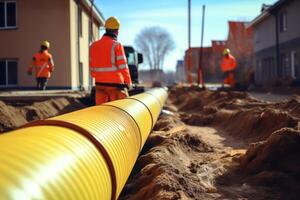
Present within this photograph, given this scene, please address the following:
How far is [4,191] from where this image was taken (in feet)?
6.68

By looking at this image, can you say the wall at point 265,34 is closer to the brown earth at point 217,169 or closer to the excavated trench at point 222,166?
the excavated trench at point 222,166

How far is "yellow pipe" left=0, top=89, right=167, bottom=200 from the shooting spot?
223cm

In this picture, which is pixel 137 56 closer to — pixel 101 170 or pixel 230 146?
pixel 230 146

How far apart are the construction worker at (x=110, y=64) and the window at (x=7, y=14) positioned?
14304mm

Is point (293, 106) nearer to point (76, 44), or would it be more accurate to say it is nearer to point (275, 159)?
point (275, 159)

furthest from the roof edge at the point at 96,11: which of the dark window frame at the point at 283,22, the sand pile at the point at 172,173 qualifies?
the sand pile at the point at 172,173

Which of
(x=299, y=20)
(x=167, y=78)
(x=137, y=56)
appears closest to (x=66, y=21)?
(x=137, y=56)

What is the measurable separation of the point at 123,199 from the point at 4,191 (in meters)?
2.87

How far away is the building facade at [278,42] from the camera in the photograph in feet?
81.3

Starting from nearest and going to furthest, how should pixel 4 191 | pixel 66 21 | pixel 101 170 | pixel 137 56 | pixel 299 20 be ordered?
pixel 4 191 → pixel 101 170 → pixel 137 56 → pixel 66 21 → pixel 299 20

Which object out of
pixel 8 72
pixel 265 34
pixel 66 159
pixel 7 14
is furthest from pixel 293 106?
pixel 265 34

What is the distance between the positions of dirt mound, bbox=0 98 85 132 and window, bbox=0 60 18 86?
8.24 meters

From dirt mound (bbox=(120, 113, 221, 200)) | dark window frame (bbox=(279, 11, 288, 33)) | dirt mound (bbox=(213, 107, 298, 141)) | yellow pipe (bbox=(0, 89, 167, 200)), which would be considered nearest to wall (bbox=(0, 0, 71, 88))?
dirt mound (bbox=(213, 107, 298, 141))

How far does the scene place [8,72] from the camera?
2103 cm
